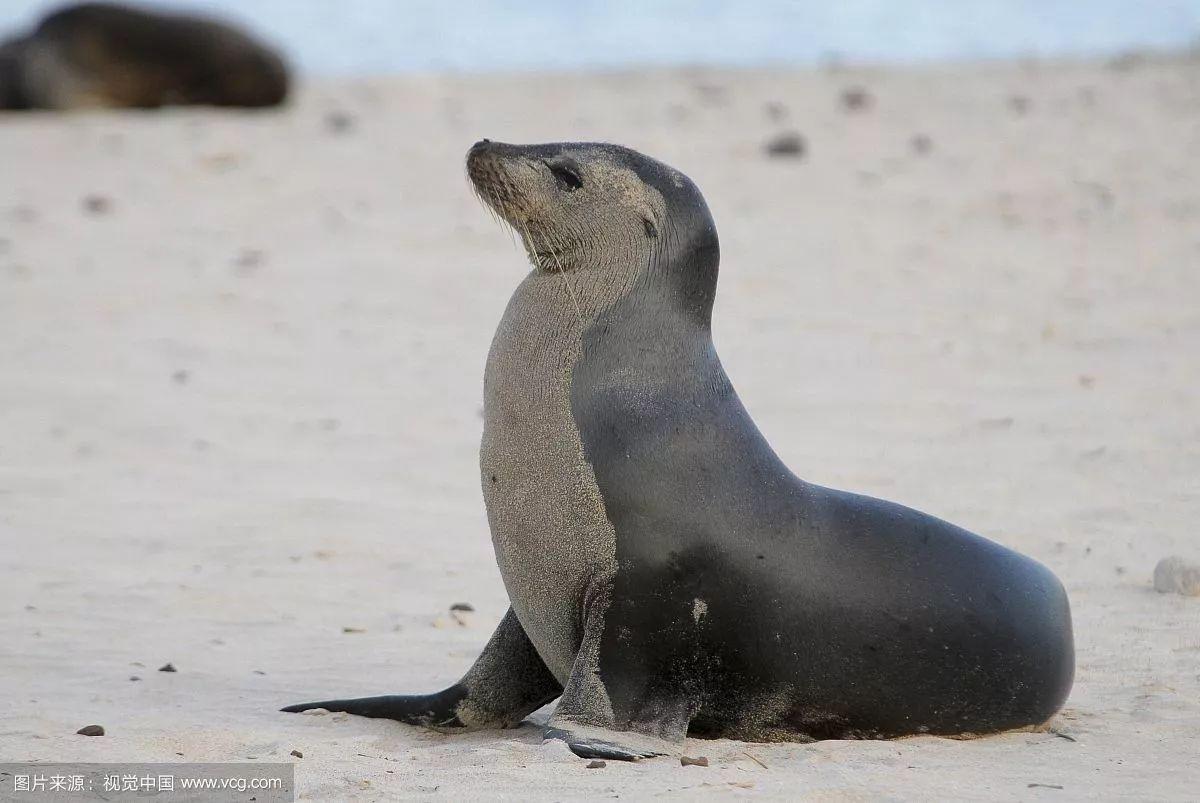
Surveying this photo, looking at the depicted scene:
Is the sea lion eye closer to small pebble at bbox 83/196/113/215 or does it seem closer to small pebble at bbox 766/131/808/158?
small pebble at bbox 83/196/113/215

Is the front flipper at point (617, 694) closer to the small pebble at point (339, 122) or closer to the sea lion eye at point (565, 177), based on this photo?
the sea lion eye at point (565, 177)

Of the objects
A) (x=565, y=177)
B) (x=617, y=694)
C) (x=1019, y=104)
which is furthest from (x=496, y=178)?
(x=1019, y=104)

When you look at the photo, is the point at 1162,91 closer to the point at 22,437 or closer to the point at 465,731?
the point at 22,437

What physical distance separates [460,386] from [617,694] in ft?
17.5

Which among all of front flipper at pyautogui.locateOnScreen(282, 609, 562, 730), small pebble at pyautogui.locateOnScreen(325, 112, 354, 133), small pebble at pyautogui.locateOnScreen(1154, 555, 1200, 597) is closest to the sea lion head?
front flipper at pyautogui.locateOnScreen(282, 609, 562, 730)

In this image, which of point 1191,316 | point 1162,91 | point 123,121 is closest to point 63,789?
point 1191,316

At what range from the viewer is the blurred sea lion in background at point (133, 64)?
16750 mm

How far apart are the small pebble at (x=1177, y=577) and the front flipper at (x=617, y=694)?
213 cm

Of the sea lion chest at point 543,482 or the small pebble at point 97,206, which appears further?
the small pebble at point 97,206

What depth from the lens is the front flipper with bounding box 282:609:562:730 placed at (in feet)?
14.3

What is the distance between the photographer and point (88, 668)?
4.76 metres

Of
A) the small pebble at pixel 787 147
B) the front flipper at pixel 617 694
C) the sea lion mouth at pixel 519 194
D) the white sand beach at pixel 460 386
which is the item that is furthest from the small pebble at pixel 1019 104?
the front flipper at pixel 617 694

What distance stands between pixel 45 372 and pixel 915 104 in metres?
9.89

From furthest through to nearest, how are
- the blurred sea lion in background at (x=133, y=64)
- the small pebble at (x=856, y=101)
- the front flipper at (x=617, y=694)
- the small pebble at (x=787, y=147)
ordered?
the blurred sea lion in background at (x=133, y=64) → the small pebble at (x=856, y=101) → the small pebble at (x=787, y=147) → the front flipper at (x=617, y=694)
